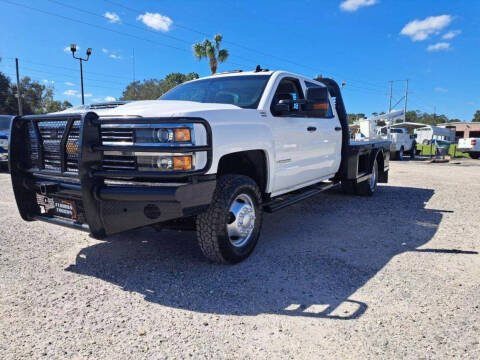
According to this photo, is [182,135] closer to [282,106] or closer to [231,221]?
[231,221]

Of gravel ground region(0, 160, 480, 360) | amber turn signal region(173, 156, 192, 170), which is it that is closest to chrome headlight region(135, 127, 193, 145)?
amber turn signal region(173, 156, 192, 170)

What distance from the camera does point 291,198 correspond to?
450 cm

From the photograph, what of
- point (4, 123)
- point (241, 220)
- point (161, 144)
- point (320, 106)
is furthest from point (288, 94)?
point (4, 123)

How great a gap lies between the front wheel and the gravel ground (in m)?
0.17

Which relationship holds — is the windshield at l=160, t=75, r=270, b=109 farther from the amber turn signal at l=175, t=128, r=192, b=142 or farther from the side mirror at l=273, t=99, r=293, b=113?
the amber turn signal at l=175, t=128, r=192, b=142

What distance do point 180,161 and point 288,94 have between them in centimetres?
218

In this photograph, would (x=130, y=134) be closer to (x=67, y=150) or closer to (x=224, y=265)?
(x=67, y=150)

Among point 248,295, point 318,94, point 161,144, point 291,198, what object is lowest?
point 248,295

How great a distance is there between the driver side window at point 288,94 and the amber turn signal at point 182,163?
1476 millimetres

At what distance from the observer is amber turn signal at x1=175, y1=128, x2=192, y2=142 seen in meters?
2.74

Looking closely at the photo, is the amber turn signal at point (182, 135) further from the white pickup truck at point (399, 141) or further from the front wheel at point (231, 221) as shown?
the white pickup truck at point (399, 141)

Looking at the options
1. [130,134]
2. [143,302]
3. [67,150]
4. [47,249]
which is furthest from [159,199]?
[47,249]

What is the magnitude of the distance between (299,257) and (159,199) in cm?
173

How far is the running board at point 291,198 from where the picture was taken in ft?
13.1
